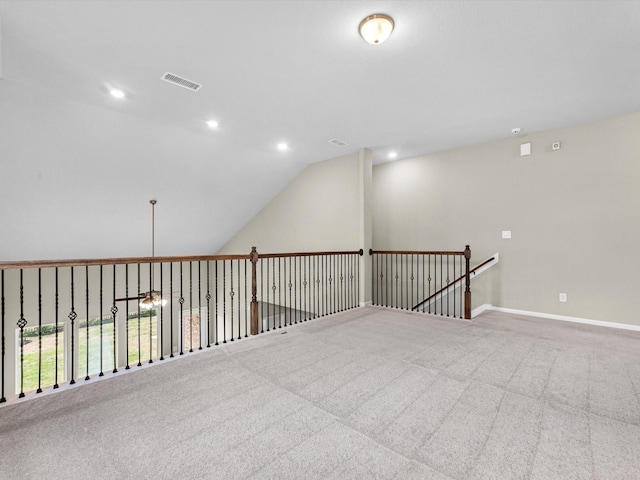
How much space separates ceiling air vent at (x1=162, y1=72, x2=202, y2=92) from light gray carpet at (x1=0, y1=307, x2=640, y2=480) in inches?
109

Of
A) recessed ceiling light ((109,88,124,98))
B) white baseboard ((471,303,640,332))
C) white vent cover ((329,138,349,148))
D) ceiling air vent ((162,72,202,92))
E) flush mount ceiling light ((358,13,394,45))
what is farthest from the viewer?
white vent cover ((329,138,349,148))

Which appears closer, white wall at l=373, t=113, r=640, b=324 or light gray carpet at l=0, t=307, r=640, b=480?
light gray carpet at l=0, t=307, r=640, b=480

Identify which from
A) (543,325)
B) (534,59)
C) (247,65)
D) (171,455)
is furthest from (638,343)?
(247,65)

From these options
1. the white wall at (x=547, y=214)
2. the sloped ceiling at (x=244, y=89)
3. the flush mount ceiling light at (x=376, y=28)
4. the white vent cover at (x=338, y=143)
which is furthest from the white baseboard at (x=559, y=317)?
the flush mount ceiling light at (x=376, y=28)

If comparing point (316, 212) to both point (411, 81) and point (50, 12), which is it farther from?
point (50, 12)

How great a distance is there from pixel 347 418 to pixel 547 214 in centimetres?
433

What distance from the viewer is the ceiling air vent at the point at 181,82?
2926 millimetres

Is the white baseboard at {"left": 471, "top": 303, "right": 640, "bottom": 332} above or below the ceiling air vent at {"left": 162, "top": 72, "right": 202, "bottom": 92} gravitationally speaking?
below

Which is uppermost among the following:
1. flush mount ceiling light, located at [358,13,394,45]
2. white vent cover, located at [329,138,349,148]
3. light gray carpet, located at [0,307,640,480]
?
white vent cover, located at [329,138,349,148]

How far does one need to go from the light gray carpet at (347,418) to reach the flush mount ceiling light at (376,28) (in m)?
2.72

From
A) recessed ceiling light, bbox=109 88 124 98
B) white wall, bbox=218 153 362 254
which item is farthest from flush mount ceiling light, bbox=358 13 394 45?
white wall, bbox=218 153 362 254

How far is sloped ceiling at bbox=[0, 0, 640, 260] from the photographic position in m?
2.19

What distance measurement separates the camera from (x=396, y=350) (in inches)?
119

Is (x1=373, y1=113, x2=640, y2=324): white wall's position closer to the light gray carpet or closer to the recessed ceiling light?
the light gray carpet
